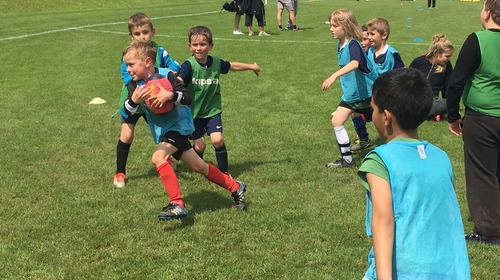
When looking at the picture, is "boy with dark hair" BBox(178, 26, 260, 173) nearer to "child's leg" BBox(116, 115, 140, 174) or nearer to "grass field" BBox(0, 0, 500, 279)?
"grass field" BBox(0, 0, 500, 279)

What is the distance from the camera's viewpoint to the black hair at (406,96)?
2.63 m

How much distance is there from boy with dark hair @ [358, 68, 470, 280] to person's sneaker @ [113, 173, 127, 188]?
4490 millimetres

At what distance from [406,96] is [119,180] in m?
4.73

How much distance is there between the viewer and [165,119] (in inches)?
221

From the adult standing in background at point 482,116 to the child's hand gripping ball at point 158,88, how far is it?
99.1 inches

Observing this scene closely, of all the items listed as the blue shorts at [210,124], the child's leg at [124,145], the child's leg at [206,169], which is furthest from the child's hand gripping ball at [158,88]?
the child's leg at [124,145]

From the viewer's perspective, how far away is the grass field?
4807mm

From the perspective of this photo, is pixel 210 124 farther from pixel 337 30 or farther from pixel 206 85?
pixel 337 30

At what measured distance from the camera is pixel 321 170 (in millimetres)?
7383

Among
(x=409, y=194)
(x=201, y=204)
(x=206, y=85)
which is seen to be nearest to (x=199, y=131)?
(x=206, y=85)

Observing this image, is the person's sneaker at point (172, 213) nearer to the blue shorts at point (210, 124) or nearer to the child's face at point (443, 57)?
the blue shorts at point (210, 124)

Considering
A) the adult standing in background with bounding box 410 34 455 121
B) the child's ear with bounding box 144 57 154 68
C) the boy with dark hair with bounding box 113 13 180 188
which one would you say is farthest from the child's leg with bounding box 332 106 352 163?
the child's ear with bounding box 144 57 154 68

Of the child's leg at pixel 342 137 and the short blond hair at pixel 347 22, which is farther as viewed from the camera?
the child's leg at pixel 342 137

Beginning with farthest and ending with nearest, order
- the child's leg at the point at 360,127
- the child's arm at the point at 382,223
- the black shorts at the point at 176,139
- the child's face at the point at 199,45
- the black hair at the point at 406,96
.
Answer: the child's leg at the point at 360,127 < the child's face at the point at 199,45 < the black shorts at the point at 176,139 < the black hair at the point at 406,96 < the child's arm at the point at 382,223
